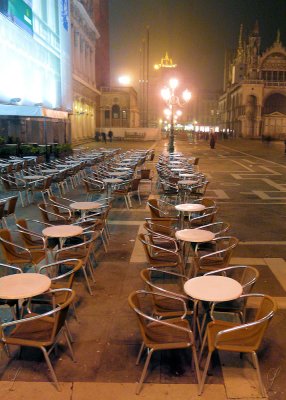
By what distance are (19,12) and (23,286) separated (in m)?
15.1

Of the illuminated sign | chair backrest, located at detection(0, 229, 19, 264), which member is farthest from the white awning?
chair backrest, located at detection(0, 229, 19, 264)

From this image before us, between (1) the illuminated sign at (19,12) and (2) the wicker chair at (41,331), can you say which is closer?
(2) the wicker chair at (41,331)

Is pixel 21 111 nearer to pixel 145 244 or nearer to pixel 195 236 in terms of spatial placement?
pixel 195 236

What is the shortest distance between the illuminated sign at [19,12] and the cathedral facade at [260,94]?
217 ft

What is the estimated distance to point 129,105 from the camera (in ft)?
215

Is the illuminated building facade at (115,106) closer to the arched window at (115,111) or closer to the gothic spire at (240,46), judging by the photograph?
the arched window at (115,111)

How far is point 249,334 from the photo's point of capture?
3.73m

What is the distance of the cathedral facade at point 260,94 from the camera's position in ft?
271

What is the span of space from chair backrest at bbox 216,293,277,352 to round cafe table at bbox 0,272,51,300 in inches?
67.1

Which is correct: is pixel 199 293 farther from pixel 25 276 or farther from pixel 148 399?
pixel 25 276

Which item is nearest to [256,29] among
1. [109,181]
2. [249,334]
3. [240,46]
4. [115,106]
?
[240,46]

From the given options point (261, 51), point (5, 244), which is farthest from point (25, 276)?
point (261, 51)

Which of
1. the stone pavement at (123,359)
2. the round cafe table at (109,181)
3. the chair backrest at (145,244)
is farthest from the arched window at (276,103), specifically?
the chair backrest at (145,244)

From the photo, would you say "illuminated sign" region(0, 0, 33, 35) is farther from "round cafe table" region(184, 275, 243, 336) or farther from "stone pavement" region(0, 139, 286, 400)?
"round cafe table" region(184, 275, 243, 336)
